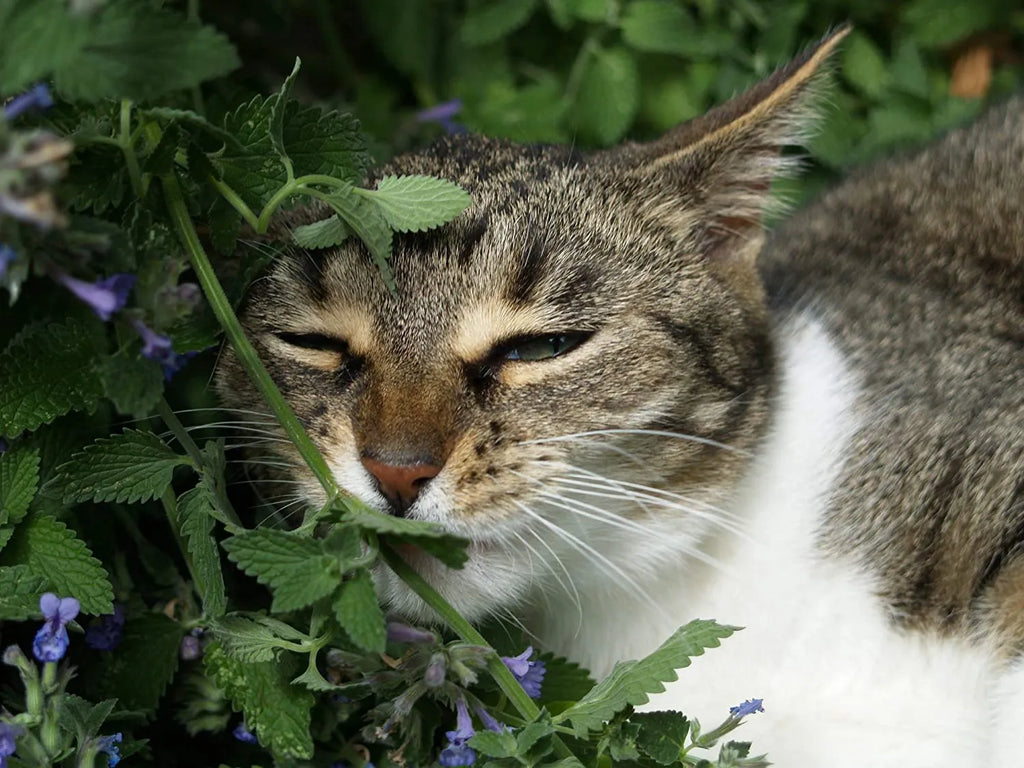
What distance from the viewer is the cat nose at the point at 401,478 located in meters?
1.82

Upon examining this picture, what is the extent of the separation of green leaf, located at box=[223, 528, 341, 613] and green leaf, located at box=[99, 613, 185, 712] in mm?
487

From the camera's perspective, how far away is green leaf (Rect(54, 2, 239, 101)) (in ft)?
4.88

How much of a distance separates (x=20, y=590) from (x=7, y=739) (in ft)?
0.85

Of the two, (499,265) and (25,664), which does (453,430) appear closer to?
(499,265)

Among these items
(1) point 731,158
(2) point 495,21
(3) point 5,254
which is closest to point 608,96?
(2) point 495,21

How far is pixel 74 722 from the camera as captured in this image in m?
1.79

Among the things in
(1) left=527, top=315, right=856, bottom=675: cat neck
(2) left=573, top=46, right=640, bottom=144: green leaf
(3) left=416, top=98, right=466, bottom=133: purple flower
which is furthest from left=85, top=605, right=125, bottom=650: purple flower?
(2) left=573, top=46, right=640, bottom=144: green leaf

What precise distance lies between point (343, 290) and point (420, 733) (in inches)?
29.1

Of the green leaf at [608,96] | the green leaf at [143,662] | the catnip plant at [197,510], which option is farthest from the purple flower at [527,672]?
the green leaf at [608,96]

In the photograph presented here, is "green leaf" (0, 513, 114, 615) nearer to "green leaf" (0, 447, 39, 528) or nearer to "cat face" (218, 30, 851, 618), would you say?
"green leaf" (0, 447, 39, 528)

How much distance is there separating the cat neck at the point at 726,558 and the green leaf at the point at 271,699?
581 mm

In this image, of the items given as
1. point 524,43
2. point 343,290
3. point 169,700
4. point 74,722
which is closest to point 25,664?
point 74,722

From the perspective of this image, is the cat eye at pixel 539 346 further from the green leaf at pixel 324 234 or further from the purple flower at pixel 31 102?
the purple flower at pixel 31 102

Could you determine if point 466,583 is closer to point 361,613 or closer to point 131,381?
point 361,613
